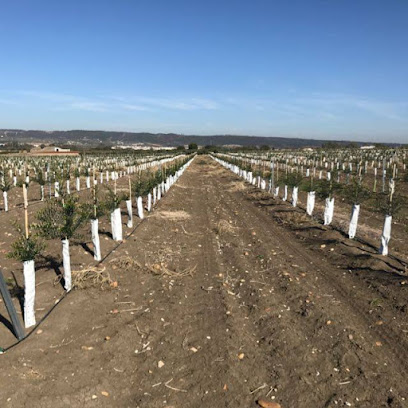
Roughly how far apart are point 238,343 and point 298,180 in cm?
1562

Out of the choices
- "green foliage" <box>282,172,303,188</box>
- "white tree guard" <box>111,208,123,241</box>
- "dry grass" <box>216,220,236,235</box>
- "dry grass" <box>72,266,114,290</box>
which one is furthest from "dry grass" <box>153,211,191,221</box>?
"dry grass" <box>72,266,114,290</box>

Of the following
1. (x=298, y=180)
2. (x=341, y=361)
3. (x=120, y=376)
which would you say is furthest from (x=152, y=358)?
(x=298, y=180)

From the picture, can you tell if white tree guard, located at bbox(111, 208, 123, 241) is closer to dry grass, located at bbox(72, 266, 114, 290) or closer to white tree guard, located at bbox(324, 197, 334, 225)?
dry grass, located at bbox(72, 266, 114, 290)

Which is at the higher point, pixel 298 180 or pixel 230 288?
pixel 298 180

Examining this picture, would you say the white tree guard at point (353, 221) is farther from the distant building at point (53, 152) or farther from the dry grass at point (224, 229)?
the distant building at point (53, 152)

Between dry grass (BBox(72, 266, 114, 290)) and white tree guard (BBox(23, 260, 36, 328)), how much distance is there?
1.73 metres

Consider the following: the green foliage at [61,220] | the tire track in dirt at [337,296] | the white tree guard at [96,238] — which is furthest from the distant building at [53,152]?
the green foliage at [61,220]

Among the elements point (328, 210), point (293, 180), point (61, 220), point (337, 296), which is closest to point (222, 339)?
point (337, 296)

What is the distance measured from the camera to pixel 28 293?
22.2 ft

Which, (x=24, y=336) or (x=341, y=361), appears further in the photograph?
(x=24, y=336)

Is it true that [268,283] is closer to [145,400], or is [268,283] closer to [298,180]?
[145,400]

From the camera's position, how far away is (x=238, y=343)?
21.2 ft

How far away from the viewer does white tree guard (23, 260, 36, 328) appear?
22.2 ft

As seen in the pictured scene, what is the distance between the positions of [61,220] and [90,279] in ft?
5.33
